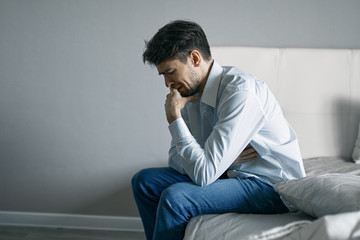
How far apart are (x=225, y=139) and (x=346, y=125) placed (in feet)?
3.53

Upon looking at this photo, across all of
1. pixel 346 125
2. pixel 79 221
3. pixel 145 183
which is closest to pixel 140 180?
pixel 145 183

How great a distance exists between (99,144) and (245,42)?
1.04 meters

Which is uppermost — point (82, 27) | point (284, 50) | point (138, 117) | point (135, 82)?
point (82, 27)

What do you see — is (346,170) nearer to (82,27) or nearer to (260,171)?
(260,171)

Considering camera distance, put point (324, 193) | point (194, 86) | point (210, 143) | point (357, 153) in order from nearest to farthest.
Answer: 1. point (324, 193)
2. point (210, 143)
3. point (194, 86)
4. point (357, 153)

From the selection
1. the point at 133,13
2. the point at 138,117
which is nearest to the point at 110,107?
the point at 138,117

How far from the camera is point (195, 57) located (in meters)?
1.54

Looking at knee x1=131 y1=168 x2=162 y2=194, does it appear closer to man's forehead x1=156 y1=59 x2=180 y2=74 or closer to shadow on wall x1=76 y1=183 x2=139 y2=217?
man's forehead x1=156 y1=59 x2=180 y2=74

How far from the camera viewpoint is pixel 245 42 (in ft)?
7.54

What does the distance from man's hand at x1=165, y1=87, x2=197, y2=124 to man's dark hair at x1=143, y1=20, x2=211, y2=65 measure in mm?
134

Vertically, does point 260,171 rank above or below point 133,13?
below

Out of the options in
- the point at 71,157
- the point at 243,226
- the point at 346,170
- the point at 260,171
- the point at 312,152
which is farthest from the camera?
the point at 71,157

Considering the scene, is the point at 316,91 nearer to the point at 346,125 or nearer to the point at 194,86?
the point at 346,125

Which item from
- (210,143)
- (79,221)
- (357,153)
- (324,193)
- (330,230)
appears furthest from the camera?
(79,221)
